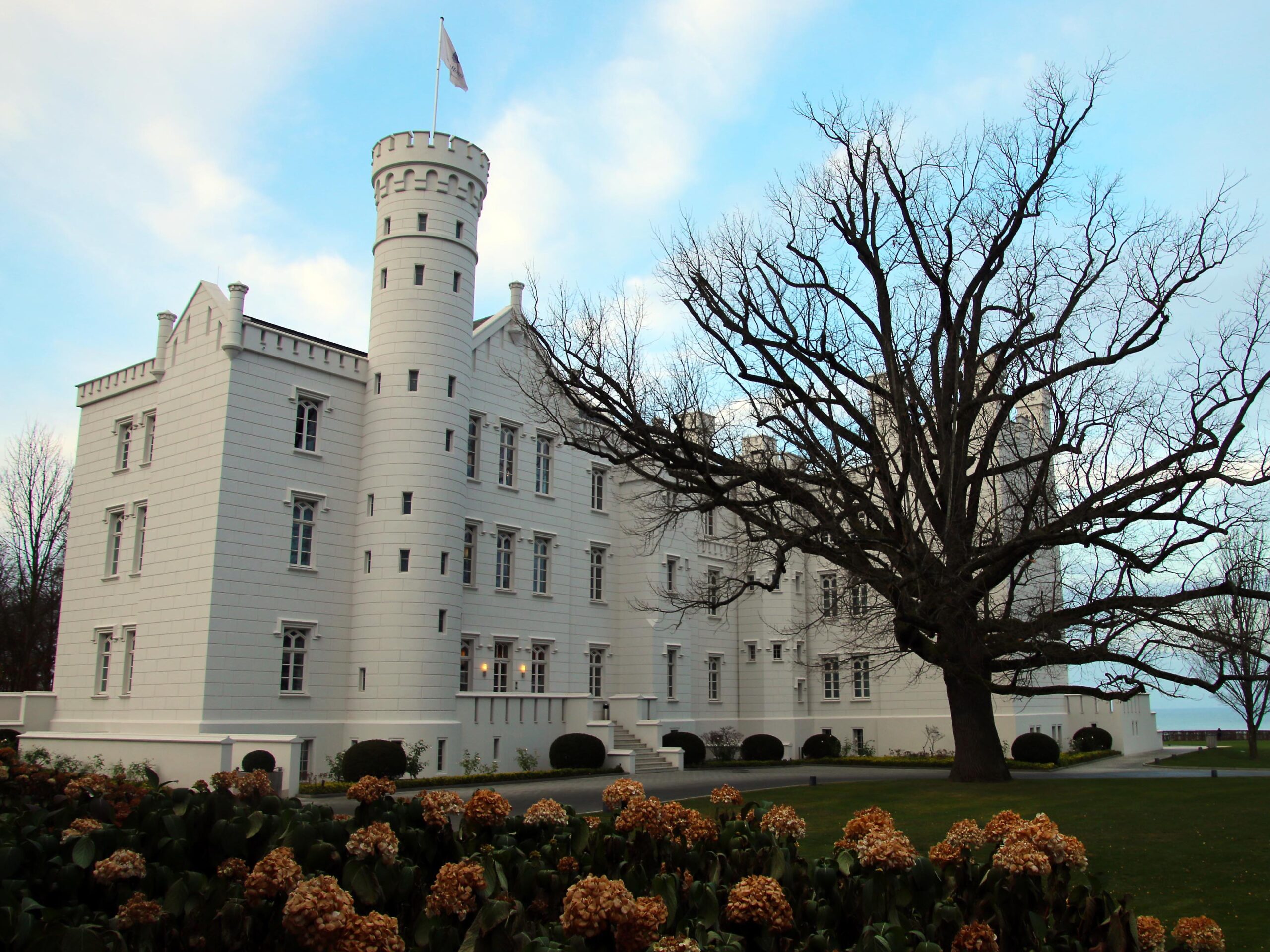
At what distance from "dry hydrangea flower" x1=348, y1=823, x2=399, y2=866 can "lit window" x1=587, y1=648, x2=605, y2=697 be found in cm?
3224

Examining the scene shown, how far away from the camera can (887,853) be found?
5.27m

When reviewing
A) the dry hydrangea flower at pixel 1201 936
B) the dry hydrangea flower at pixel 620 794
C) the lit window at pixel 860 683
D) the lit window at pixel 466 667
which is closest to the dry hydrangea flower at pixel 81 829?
the dry hydrangea flower at pixel 620 794

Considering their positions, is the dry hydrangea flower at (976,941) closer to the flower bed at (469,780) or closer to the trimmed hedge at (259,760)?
the flower bed at (469,780)

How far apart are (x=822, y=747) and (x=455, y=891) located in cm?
3793

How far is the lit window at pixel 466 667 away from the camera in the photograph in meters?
32.5

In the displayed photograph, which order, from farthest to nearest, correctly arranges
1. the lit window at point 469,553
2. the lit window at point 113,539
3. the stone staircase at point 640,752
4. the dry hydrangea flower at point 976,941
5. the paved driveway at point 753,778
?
the stone staircase at point 640,752 → the lit window at point 469,553 → the lit window at point 113,539 → the paved driveway at point 753,778 → the dry hydrangea flower at point 976,941

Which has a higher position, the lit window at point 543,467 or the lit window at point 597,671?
the lit window at point 543,467

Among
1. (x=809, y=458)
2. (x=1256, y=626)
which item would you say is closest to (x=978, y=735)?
(x=809, y=458)

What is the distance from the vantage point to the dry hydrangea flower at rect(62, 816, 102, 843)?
5816 millimetres

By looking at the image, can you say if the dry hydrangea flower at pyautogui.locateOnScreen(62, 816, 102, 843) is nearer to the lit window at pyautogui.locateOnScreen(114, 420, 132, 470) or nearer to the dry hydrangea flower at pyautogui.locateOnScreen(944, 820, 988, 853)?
the dry hydrangea flower at pyautogui.locateOnScreen(944, 820, 988, 853)

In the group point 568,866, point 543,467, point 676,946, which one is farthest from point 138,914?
point 543,467

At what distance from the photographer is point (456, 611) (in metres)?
30.9

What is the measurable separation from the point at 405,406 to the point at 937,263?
659 inches

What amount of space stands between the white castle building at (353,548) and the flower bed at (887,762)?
98.8 inches
